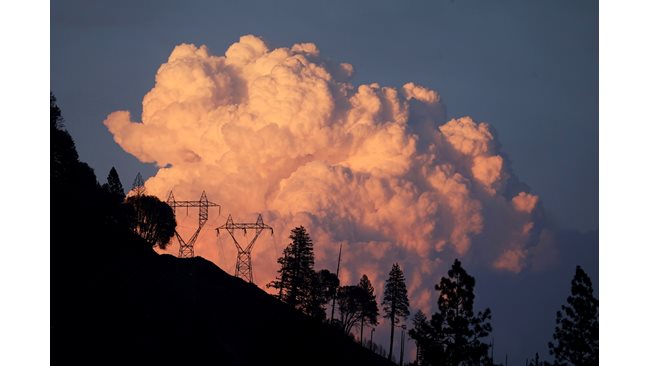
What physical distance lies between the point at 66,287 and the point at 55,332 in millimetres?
7254

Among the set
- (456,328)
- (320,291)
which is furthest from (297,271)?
(456,328)

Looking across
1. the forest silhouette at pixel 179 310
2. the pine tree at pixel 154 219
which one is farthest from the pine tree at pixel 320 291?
the pine tree at pixel 154 219

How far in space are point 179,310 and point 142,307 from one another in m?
5.12

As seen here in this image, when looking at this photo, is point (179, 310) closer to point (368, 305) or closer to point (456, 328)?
point (456, 328)

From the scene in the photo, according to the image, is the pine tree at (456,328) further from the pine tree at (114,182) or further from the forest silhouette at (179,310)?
the pine tree at (114,182)

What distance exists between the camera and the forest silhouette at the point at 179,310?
213ft

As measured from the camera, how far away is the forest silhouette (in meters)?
64.9

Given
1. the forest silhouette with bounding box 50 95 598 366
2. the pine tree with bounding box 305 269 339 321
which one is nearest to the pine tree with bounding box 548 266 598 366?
the forest silhouette with bounding box 50 95 598 366

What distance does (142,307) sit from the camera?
71.1 metres

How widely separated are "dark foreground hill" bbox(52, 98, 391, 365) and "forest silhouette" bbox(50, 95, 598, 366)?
0.45 ft

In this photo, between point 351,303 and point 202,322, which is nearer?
point 202,322

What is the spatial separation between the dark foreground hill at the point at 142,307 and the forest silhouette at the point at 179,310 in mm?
137

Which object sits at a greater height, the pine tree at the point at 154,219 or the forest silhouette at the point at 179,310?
the pine tree at the point at 154,219

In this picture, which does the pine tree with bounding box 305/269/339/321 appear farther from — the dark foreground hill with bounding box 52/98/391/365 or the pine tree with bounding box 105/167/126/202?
the pine tree with bounding box 105/167/126/202
